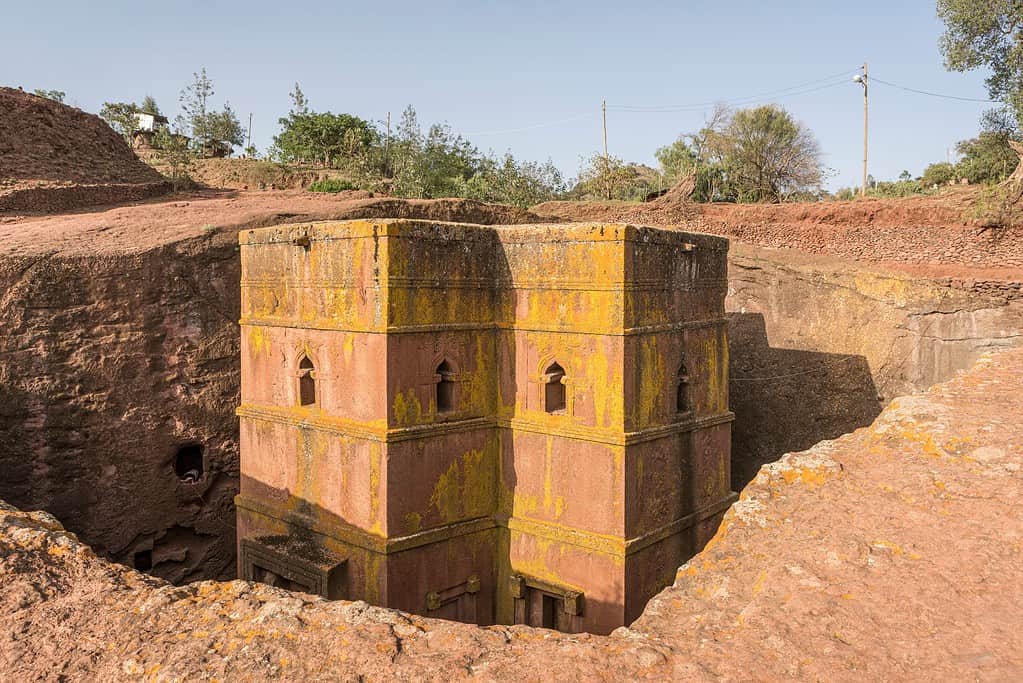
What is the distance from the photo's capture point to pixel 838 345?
42.7 ft

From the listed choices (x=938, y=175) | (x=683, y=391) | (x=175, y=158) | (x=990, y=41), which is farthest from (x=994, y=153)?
(x=175, y=158)

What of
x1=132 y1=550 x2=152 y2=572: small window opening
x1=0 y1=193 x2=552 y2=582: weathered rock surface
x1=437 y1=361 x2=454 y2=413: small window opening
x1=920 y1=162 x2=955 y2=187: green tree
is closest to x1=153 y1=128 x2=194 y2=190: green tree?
x1=0 y1=193 x2=552 y2=582: weathered rock surface

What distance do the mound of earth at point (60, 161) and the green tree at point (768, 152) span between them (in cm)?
1903

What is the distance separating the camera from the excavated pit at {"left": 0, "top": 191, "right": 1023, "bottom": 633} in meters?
9.16

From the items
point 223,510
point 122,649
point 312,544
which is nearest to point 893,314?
point 312,544

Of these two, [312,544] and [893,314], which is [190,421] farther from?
[893,314]

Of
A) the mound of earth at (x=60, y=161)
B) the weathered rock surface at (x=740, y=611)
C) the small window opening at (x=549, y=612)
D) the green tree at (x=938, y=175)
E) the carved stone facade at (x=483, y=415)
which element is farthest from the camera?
the green tree at (x=938, y=175)

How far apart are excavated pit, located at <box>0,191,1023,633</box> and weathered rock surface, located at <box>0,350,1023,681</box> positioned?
6.43 metres

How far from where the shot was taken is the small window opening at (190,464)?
10.2m

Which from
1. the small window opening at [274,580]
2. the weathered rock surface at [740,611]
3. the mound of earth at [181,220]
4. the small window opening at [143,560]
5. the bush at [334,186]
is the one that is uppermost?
the bush at [334,186]

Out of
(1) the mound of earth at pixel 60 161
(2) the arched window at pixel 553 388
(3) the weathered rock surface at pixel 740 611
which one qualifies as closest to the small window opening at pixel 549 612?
(2) the arched window at pixel 553 388

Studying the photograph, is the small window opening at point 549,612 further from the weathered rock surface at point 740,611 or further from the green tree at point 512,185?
the green tree at point 512,185

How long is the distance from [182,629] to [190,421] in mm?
7757

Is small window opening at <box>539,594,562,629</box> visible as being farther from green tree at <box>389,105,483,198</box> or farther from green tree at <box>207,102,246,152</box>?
green tree at <box>207,102,246,152</box>
